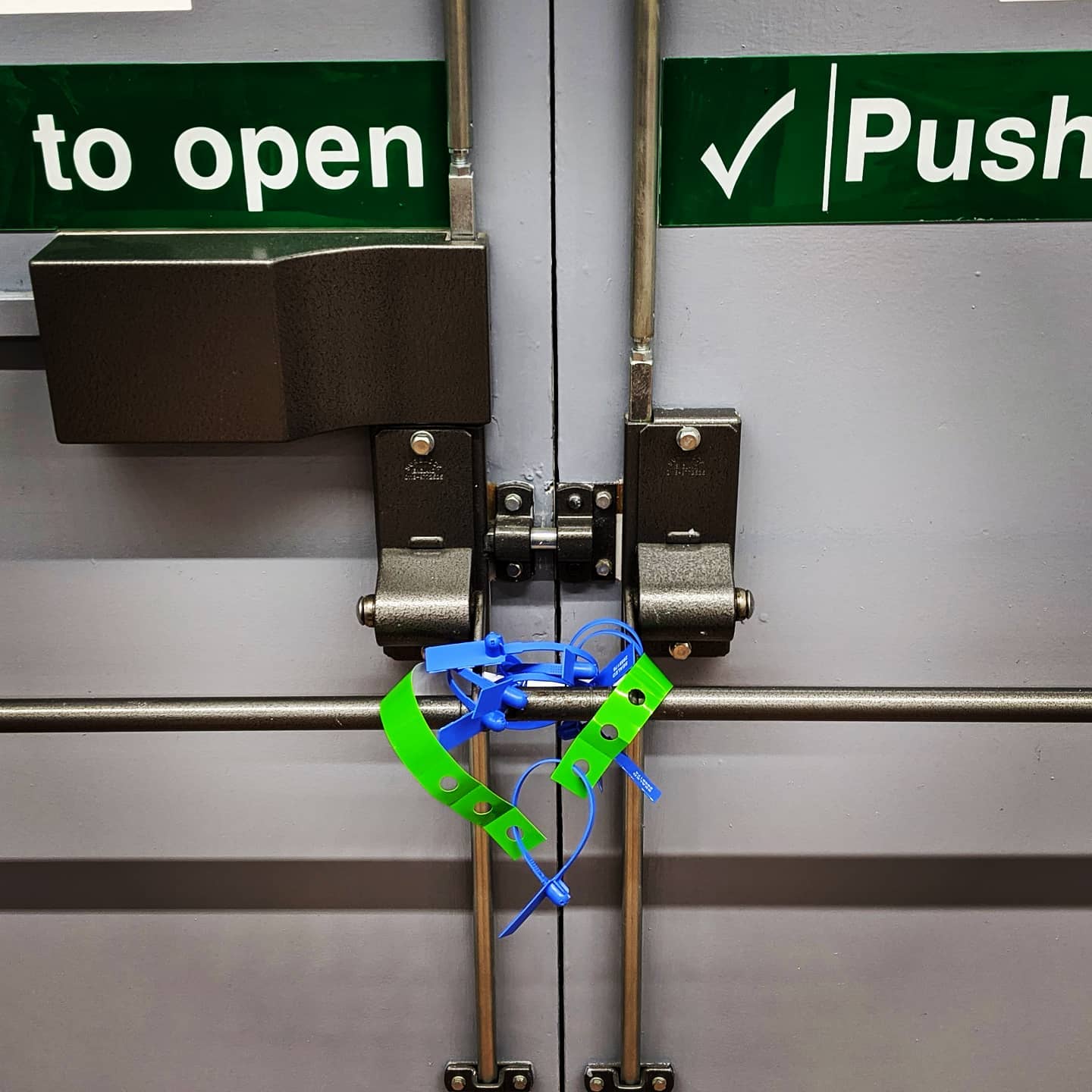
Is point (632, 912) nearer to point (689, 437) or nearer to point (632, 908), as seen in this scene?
point (632, 908)

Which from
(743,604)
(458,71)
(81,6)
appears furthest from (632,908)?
(81,6)

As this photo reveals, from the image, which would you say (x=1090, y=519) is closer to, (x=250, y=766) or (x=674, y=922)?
(x=674, y=922)

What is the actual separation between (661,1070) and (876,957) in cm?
27

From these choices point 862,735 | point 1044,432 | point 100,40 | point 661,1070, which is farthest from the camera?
point 661,1070

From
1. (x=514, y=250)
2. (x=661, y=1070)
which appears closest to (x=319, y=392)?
(x=514, y=250)

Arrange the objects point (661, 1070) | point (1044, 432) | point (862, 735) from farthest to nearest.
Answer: point (661, 1070), point (862, 735), point (1044, 432)

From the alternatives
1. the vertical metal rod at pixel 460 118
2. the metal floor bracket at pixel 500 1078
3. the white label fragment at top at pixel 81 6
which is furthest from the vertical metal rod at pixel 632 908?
the white label fragment at top at pixel 81 6

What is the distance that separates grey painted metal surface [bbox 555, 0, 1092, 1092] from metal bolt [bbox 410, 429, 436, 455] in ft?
0.43

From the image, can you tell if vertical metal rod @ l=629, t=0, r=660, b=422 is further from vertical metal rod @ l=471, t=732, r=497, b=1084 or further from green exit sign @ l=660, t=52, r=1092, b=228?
vertical metal rod @ l=471, t=732, r=497, b=1084

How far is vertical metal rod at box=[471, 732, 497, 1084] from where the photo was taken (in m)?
1.10

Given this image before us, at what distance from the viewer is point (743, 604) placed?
998 mm

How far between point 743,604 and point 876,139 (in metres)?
0.41

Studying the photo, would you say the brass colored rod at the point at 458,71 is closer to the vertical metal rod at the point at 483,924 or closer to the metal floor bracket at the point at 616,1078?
the vertical metal rod at the point at 483,924

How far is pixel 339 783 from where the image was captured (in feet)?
3.83
